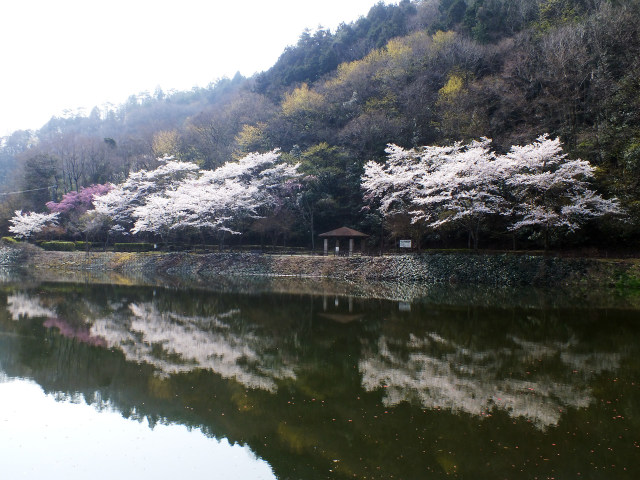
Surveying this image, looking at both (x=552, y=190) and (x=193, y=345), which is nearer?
(x=193, y=345)

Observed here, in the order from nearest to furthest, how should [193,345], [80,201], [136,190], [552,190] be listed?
[193,345] → [552,190] → [136,190] → [80,201]

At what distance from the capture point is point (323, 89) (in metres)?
43.4

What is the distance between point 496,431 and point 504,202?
1850cm

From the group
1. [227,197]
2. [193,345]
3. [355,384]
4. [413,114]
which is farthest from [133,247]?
[355,384]

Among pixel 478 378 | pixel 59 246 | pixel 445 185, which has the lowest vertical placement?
pixel 478 378

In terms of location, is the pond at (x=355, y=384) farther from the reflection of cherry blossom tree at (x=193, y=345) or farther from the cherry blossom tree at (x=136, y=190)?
the cherry blossom tree at (x=136, y=190)

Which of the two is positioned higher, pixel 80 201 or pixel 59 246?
pixel 80 201

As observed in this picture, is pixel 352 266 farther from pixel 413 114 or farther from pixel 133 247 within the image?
pixel 133 247

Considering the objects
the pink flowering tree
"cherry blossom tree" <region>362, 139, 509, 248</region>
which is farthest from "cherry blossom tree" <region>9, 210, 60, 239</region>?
"cherry blossom tree" <region>362, 139, 509, 248</region>

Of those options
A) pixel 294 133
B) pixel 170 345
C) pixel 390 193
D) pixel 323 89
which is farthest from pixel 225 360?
pixel 323 89

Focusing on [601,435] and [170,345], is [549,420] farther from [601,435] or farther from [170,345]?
[170,345]

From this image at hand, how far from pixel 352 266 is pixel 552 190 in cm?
1106

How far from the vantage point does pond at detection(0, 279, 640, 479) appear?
4957 mm

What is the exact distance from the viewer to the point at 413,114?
33.2 metres
